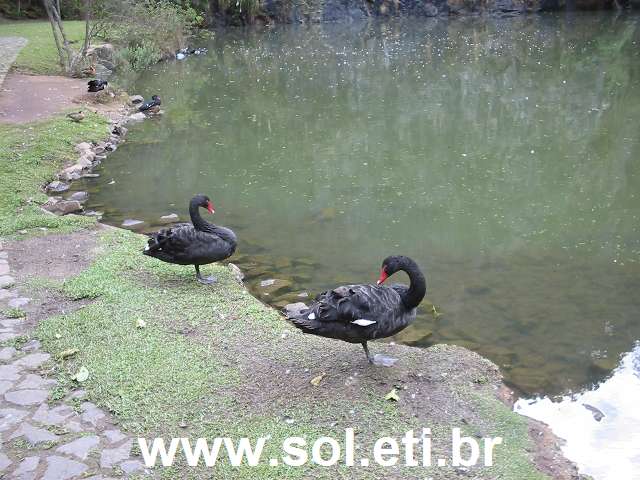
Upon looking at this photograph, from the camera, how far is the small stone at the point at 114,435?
4301 millimetres

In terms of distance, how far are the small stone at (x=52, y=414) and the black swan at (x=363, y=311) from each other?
5.79ft

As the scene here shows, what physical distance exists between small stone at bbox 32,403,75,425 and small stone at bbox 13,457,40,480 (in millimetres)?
380

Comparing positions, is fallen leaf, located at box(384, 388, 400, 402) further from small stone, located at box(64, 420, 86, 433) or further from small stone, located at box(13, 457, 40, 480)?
small stone, located at box(13, 457, 40, 480)

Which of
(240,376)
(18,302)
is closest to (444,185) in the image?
(240,376)

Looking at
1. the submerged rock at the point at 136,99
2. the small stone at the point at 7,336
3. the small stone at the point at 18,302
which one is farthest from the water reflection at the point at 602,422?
the submerged rock at the point at 136,99

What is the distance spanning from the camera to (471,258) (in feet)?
26.0

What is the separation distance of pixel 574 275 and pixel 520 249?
85cm

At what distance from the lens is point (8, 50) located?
64.6 feet

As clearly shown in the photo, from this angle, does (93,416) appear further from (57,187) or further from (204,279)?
(57,187)

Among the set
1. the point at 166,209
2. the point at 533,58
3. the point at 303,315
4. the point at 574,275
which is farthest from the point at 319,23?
the point at 303,315

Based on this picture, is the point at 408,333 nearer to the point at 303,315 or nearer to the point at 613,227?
the point at 303,315

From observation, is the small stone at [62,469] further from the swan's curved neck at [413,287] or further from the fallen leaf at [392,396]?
the swan's curved neck at [413,287]

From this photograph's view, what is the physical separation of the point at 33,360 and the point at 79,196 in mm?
5413

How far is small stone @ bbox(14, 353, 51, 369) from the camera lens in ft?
17.0
